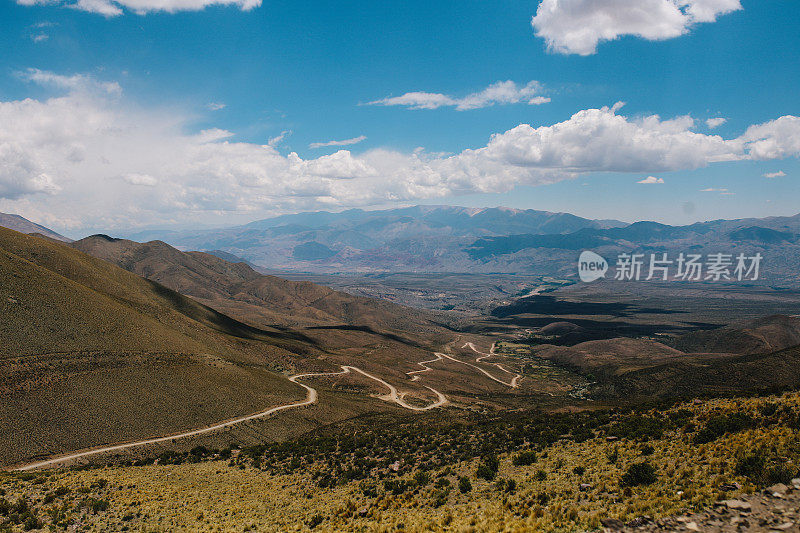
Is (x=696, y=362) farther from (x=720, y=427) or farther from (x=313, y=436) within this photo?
(x=313, y=436)

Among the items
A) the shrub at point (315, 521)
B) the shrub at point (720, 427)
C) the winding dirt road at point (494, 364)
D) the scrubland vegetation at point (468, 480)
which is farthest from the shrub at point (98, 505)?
the winding dirt road at point (494, 364)

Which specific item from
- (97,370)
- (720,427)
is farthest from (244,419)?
(720,427)

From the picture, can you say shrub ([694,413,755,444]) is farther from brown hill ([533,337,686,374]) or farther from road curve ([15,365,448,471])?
brown hill ([533,337,686,374])

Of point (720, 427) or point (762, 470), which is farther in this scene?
point (720, 427)

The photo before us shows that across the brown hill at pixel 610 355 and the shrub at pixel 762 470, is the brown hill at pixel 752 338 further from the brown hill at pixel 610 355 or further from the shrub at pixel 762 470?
the shrub at pixel 762 470

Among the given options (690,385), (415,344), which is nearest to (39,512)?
(690,385)
